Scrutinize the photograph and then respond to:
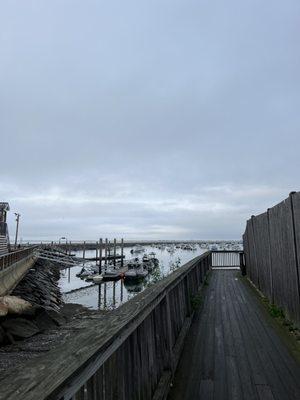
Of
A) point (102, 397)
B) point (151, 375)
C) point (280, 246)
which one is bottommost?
point (151, 375)

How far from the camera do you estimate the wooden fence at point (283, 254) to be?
23.3 feet

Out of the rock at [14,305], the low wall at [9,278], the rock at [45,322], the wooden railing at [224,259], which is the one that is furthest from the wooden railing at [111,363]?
the wooden railing at [224,259]

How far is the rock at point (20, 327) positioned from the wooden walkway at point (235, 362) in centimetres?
942

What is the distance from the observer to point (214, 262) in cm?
2347

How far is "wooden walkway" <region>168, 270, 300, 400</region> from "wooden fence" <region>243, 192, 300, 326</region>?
64 centimetres

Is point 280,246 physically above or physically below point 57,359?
above

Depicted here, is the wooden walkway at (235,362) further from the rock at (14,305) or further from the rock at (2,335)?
the rock at (14,305)

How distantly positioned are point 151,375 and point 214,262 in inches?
789

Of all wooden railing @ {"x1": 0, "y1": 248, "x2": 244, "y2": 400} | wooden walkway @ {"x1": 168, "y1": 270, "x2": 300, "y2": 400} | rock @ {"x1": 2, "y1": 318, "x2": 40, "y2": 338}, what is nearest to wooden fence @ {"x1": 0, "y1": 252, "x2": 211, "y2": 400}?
wooden railing @ {"x1": 0, "y1": 248, "x2": 244, "y2": 400}

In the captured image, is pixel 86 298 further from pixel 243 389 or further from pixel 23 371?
pixel 23 371

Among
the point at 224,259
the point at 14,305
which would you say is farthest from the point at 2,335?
the point at 224,259

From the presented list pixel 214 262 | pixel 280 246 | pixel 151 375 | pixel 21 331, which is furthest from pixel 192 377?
pixel 214 262

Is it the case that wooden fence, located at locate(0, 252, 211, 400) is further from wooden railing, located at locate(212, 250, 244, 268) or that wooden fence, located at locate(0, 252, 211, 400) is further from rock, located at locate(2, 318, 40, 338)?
wooden railing, located at locate(212, 250, 244, 268)

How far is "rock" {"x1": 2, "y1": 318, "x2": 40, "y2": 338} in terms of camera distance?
52.1 feet
